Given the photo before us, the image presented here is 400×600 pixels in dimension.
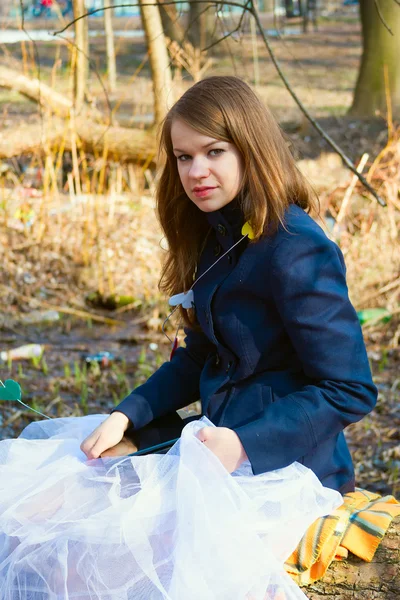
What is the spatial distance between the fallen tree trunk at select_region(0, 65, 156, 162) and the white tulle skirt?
11.0 ft

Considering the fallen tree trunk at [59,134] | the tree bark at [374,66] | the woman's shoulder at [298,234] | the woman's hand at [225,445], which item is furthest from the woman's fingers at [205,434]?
the tree bark at [374,66]

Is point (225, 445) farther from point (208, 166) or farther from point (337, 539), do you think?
point (208, 166)

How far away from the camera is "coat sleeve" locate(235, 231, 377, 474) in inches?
63.2

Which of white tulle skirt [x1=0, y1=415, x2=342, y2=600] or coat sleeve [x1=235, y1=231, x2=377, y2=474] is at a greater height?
coat sleeve [x1=235, y1=231, x2=377, y2=474]

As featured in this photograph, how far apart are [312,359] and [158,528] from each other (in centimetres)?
47

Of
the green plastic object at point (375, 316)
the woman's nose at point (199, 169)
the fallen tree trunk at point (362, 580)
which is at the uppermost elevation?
the woman's nose at point (199, 169)

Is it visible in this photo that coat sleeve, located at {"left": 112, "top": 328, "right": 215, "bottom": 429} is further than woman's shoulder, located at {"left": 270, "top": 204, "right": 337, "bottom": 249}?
Yes

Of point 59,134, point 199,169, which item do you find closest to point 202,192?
point 199,169

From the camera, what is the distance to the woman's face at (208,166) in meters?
1.72

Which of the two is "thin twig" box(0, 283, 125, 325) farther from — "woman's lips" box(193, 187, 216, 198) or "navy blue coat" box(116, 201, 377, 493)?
"woman's lips" box(193, 187, 216, 198)

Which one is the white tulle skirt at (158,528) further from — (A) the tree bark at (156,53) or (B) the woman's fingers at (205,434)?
(A) the tree bark at (156,53)

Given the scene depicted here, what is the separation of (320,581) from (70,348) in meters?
2.60

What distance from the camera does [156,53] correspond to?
5.03m

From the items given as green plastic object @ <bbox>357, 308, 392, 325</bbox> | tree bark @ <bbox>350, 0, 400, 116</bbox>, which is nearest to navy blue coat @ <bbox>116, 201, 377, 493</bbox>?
green plastic object @ <bbox>357, 308, 392, 325</bbox>
